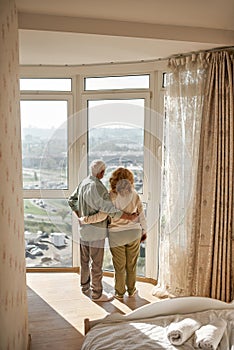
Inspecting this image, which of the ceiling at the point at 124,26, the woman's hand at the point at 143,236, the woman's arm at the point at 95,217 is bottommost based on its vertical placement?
the woman's hand at the point at 143,236

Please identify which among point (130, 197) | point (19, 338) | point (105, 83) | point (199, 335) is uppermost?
point (105, 83)

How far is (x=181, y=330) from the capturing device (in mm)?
1996

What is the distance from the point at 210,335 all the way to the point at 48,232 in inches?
102

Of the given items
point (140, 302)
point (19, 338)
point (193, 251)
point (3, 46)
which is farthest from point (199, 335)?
point (3, 46)

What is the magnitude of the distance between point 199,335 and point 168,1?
Result: 6.51ft

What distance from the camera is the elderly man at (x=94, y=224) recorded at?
3.41m

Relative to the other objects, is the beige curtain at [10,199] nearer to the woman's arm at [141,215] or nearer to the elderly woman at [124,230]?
the elderly woman at [124,230]

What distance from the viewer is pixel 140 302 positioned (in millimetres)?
3514

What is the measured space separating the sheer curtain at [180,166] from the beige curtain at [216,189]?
69mm

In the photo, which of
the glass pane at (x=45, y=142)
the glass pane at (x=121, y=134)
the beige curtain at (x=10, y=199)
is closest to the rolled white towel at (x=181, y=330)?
the beige curtain at (x=10, y=199)

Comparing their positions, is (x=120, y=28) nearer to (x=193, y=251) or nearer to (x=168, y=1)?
(x=168, y=1)

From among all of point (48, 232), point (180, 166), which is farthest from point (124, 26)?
point (48, 232)

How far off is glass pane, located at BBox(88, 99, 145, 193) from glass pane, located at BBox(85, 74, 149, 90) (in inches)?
5.8

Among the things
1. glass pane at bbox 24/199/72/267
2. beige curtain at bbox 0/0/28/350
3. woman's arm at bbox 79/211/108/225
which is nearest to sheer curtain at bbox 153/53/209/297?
woman's arm at bbox 79/211/108/225
